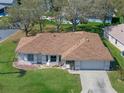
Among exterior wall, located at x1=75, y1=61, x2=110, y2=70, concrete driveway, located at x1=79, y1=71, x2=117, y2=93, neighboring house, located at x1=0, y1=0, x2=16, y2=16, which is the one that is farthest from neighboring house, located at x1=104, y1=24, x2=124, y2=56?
neighboring house, located at x1=0, y1=0, x2=16, y2=16

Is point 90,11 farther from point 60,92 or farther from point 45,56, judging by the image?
point 60,92

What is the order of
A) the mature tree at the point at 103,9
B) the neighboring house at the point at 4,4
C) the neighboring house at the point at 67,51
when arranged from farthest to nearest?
the neighboring house at the point at 4,4, the mature tree at the point at 103,9, the neighboring house at the point at 67,51

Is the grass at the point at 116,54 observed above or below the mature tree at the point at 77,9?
below

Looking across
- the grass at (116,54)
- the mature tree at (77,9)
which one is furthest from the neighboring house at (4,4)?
the grass at (116,54)

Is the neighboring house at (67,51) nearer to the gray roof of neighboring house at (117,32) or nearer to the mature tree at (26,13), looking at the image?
the gray roof of neighboring house at (117,32)

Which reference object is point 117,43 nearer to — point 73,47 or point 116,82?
point 73,47

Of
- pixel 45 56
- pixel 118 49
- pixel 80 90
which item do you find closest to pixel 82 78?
pixel 80 90

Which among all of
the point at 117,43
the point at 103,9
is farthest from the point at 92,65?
the point at 103,9
